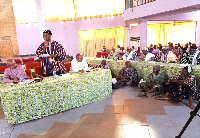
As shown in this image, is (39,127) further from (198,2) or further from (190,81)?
(198,2)

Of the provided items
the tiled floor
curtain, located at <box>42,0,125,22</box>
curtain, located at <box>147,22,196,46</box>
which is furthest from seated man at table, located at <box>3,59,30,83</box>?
curtain, located at <box>147,22,196,46</box>

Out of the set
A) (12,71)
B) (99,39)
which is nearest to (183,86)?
(12,71)

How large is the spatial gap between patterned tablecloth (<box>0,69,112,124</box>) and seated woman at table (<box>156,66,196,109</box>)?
1.73m

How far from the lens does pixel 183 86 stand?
13.8ft

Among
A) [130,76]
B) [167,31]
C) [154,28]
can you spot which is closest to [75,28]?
[154,28]

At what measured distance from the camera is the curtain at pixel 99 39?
1389 cm

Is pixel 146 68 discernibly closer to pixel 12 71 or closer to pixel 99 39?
pixel 12 71

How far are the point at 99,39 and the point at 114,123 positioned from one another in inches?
467

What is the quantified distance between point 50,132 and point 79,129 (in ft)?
1.81

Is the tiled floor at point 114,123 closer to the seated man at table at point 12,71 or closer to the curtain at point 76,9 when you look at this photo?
the seated man at table at point 12,71

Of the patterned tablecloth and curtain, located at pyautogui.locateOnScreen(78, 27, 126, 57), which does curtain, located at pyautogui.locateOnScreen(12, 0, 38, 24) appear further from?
the patterned tablecloth

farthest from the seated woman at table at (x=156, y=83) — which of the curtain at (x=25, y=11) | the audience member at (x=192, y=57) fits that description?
the curtain at (x=25, y=11)

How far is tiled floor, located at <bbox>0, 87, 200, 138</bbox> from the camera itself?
10.1ft

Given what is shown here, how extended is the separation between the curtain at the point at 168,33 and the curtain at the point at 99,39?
8.99 ft
